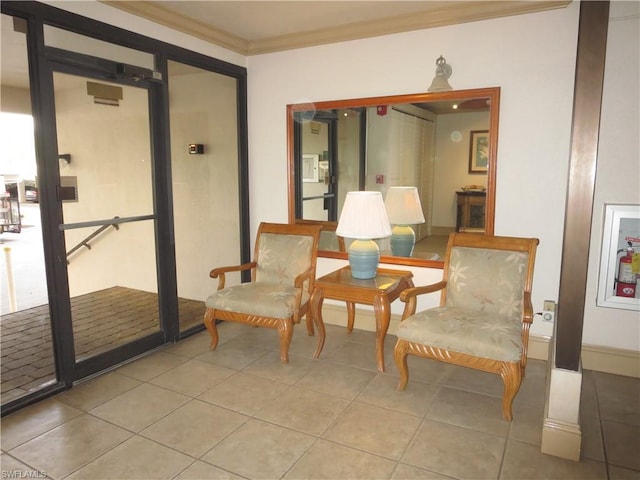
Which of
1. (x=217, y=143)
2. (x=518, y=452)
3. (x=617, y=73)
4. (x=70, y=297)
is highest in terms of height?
(x=617, y=73)

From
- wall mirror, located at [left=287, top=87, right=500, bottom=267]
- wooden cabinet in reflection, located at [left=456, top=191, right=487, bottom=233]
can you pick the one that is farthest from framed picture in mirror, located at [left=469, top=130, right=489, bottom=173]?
wooden cabinet in reflection, located at [left=456, top=191, right=487, bottom=233]

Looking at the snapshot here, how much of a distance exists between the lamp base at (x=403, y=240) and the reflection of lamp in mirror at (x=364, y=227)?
0.39 metres

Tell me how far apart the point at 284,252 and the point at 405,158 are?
4.18 ft

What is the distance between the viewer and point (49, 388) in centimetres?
267

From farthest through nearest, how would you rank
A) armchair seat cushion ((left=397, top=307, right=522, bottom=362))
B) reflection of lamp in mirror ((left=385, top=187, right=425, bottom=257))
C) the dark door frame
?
reflection of lamp in mirror ((left=385, top=187, right=425, bottom=257)) → the dark door frame → armchair seat cushion ((left=397, top=307, right=522, bottom=362))

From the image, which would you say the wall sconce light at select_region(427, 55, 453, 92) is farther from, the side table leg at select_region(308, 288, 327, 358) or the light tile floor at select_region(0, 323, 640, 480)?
the light tile floor at select_region(0, 323, 640, 480)

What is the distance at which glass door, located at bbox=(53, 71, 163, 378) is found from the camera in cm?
277

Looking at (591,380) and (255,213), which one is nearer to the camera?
(591,380)

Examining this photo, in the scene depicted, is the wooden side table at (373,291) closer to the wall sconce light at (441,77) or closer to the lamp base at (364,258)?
the lamp base at (364,258)

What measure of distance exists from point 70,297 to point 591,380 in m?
3.46

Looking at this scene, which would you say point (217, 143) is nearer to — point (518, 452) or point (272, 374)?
point (272, 374)

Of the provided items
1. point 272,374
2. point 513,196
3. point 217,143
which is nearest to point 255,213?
point 217,143

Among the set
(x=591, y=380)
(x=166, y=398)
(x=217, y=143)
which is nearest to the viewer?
(x=166, y=398)

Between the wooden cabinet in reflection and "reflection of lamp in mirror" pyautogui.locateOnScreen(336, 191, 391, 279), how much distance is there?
588mm
